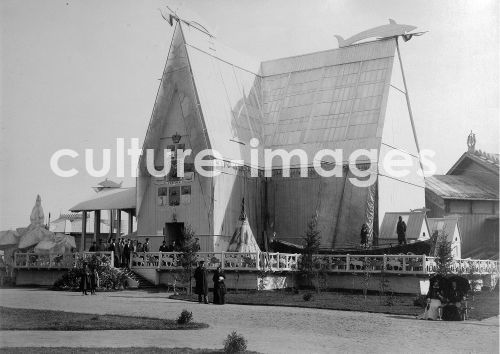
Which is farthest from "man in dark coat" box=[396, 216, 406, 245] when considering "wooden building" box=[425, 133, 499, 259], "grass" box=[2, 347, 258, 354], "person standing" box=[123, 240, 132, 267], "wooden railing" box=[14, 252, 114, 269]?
"grass" box=[2, 347, 258, 354]

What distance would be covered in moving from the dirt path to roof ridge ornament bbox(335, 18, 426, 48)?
2369 cm

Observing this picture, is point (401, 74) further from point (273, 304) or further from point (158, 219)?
point (273, 304)

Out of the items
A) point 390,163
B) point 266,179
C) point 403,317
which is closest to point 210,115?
point 266,179

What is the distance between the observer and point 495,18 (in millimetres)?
18250

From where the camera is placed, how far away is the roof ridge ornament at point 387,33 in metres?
42.0

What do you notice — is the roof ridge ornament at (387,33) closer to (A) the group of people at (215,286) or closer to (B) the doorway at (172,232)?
(B) the doorway at (172,232)

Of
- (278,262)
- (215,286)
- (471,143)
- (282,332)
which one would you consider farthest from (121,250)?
(471,143)

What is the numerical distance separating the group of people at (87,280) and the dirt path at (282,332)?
12.8 ft

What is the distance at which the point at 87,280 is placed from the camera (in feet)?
99.3

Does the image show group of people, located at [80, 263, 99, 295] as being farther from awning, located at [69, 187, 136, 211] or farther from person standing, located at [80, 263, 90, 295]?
awning, located at [69, 187, 136, 211]

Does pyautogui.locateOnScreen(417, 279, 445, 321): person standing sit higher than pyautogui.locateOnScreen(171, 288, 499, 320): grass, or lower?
higher

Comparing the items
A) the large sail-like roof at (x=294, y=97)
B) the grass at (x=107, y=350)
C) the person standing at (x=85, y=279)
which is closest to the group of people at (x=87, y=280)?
the person standing at (x=85, y=279)

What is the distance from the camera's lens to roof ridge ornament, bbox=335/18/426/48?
42.0 meters

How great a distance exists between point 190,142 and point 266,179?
19.1ft
